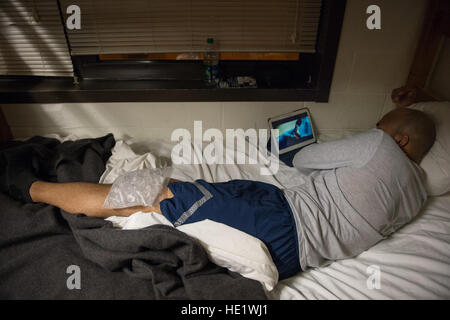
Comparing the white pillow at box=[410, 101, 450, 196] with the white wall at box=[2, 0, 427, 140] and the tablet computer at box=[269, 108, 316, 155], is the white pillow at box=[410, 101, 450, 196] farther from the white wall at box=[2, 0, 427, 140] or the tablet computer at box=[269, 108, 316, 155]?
the tablet computer at box=[269, 108, 316, 155]

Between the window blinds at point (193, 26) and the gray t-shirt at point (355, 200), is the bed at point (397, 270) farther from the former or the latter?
the window blinds at point (193, 26)

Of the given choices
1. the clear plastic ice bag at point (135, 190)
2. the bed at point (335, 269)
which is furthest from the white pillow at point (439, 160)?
the clear plastic ice bag at point (135, 190)

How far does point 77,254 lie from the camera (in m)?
0.94

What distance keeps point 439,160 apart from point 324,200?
1.68ft

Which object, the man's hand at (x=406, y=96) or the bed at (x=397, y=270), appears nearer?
the bed at (x=397, y=270)

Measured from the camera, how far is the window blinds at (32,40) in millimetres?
1410

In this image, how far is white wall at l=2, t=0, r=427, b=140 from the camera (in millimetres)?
1467

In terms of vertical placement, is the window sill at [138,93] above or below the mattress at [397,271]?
above

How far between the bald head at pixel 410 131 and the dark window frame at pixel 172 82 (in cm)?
51

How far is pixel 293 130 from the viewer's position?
1.52 m

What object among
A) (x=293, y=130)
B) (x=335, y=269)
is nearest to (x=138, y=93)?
(x=293, y=130)

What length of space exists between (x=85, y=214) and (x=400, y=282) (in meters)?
1.07

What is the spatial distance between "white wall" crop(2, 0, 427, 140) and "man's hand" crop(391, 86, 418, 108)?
177 millimetres

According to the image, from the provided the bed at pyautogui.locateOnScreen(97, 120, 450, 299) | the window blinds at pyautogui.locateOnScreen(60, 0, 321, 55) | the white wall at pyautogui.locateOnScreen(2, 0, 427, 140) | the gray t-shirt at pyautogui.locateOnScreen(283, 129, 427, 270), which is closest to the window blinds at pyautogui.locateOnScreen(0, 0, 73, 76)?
the window blinds at pyautogui.locateOnScreen(60, 0, 321, 55)
